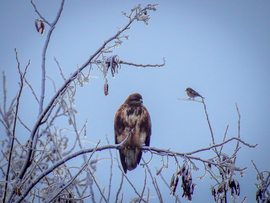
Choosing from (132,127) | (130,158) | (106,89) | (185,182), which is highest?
(132,127)

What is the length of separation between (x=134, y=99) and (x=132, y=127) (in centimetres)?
53

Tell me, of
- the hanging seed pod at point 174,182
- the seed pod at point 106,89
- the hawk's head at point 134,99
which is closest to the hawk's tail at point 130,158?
the hawk's head at point 134,99

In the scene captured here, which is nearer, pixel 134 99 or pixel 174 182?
pixel 174 182

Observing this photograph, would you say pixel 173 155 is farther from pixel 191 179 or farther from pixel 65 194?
pixel 65 194

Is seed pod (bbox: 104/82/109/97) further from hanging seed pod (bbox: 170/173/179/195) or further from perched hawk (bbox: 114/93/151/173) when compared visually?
perched hawk (bbox: 114/93/151/173)

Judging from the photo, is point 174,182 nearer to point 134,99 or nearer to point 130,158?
point 130,158

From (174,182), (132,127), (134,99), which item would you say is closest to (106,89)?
(174,182)

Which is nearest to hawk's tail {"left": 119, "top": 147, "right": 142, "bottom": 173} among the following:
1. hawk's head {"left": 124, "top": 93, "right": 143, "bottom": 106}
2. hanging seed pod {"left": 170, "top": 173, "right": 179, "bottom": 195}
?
hawk's head {"left": 124, "top": 93, "right": 143, "bottom": 106}

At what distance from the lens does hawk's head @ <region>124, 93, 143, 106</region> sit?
4938mm

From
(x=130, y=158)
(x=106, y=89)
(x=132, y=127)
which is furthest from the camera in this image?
(x=130, y=158)

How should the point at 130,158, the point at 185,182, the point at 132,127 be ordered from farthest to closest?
the point at 130,158 < the point at 132,127 < the point at 185,182

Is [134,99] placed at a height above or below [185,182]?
above

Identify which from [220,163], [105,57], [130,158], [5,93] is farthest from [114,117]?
[220,163]

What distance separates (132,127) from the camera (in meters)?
4.66
